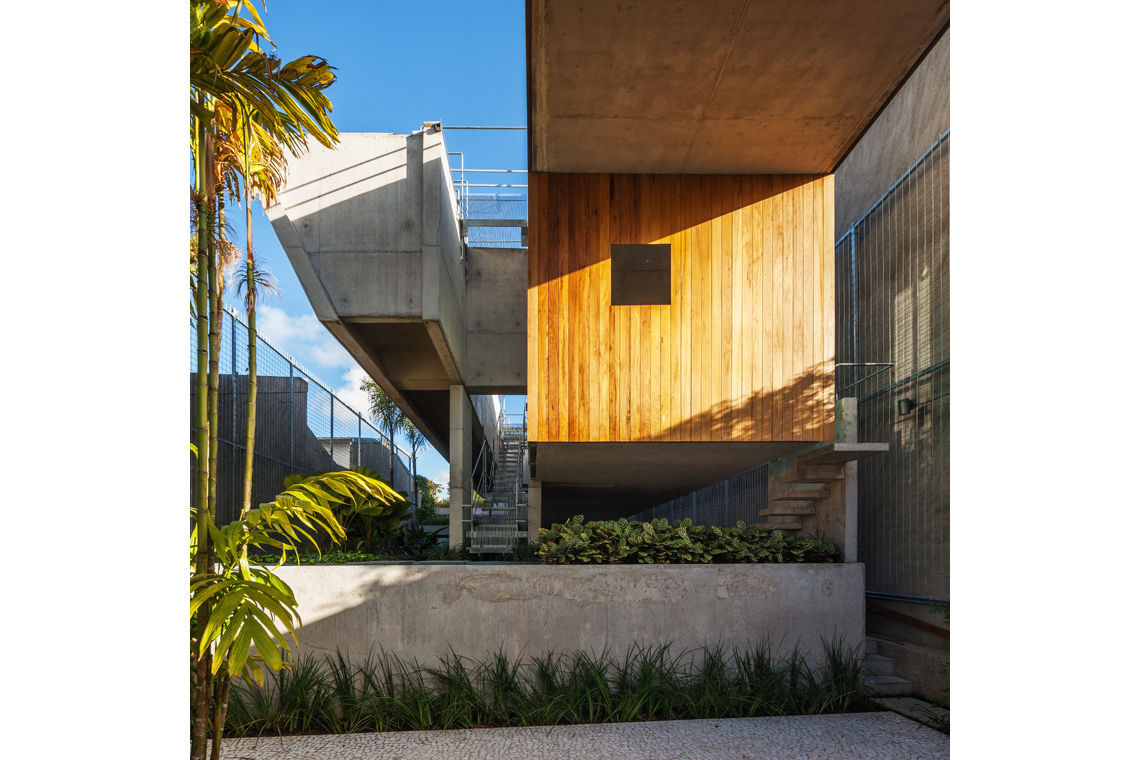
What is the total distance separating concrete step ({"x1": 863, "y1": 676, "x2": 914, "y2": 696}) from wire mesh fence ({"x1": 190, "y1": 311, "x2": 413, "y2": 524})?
749 centimetres

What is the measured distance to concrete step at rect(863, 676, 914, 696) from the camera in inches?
285

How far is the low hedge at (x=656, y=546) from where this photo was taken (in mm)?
7211

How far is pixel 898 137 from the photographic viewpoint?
923 centimetres

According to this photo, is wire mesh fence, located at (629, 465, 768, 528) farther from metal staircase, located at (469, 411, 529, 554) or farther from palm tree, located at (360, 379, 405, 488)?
palm tree, located at (360, 379, 405, 488)

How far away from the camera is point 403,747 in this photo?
5.46m

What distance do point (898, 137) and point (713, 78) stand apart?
173 inches

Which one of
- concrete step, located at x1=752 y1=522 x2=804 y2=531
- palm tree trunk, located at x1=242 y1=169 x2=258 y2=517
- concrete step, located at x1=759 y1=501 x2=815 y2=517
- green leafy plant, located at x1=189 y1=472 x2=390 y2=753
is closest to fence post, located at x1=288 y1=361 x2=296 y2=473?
concrete step, located at x1=752 y1=522 x2=804 y2=531

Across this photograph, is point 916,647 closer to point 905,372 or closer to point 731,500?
point 905,372

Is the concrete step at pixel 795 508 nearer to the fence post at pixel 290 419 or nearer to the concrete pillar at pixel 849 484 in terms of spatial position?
the concrete pillar at pixel 849 484

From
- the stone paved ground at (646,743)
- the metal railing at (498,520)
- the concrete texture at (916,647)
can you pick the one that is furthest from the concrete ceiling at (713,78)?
the metal railing at (498,520)

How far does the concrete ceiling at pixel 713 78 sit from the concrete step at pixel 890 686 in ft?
17.0
